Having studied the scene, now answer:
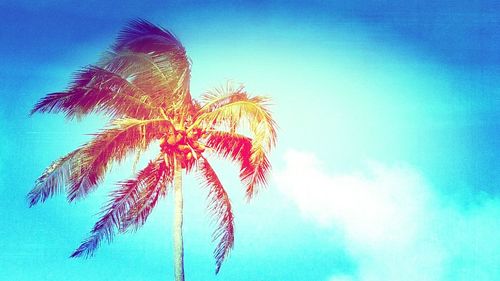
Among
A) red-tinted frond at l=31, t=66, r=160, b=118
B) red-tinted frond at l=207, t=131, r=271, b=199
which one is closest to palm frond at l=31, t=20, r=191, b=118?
red-tinted frond at l=31, t=66, r=160, b=118

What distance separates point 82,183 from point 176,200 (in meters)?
1.38

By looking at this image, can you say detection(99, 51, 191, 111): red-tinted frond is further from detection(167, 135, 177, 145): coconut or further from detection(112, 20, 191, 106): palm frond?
detection(167, 135, 177, 145): coconut

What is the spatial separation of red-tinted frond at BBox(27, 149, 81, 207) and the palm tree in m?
0.01

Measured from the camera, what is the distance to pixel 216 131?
988 cm

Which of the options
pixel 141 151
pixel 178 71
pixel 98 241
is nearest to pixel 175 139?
pixel 141 151

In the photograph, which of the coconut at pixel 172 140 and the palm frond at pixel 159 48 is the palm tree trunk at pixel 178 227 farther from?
the palm frond at pixel 159 48

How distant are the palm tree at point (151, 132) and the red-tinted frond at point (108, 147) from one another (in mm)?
14

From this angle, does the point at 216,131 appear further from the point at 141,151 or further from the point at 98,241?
the point at 98,241

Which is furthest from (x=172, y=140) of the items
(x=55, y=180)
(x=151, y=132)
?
(x=55, y=180)

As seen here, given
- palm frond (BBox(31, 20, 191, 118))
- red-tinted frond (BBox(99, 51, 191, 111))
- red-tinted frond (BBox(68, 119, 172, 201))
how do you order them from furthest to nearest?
red-tinted frond (BBox(99, 51, 191, 111)) → palm frond (BBox(31, 20, 191, 118)) → red-tinted frond (BBox(68, 119, 172, 201))

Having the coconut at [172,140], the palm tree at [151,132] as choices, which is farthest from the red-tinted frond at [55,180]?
the coconut at [172,140]

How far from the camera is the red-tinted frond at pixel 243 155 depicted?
9789 millimetres

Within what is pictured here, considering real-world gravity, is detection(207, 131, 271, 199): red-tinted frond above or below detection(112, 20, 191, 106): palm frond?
below

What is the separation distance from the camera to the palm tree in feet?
30.5
